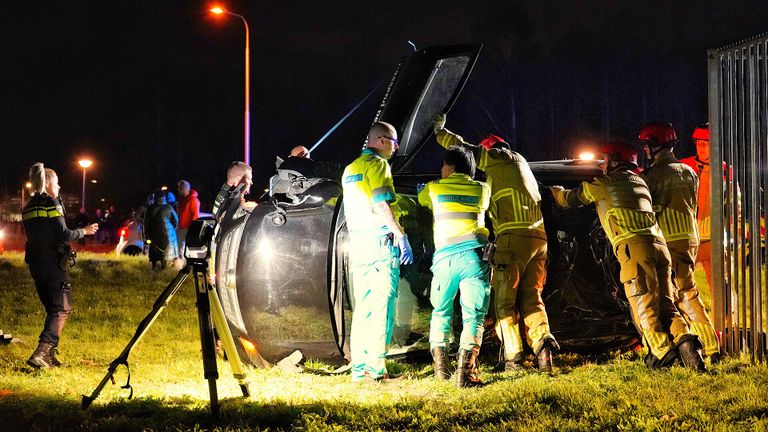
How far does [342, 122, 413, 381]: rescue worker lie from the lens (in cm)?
570

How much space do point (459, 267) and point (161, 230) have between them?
875 centimetres

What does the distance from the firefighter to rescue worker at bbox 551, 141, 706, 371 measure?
3.16 ft

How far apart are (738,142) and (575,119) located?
27402mm

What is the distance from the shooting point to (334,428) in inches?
179

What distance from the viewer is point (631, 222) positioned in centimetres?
621

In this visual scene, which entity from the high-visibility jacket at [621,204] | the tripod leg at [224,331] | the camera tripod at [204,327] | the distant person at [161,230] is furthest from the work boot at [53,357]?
the distant person at [161,230]

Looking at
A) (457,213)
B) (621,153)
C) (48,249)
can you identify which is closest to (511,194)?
(457,213)

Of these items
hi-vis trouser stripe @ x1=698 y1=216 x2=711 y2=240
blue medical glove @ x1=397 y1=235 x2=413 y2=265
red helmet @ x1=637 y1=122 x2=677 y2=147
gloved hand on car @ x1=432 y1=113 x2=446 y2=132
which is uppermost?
gloved hand on car @ x1=432 y1=113 x2=446 y2=132

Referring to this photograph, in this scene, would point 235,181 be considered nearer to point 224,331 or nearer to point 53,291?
point 53,291

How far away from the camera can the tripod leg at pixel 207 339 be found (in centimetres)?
489

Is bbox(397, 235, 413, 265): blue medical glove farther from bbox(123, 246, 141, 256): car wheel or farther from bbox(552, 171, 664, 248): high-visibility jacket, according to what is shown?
bbox(123, 246, 141, 256): car wheel

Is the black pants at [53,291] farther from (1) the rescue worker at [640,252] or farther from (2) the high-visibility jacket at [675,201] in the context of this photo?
(2) the high-visibility jacket at [675,201]

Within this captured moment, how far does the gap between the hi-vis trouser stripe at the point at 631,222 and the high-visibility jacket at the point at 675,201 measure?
0.42 m

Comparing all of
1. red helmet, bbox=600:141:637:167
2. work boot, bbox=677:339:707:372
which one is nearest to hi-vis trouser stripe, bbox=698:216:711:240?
red helmet, bbox=600:141:637:167
